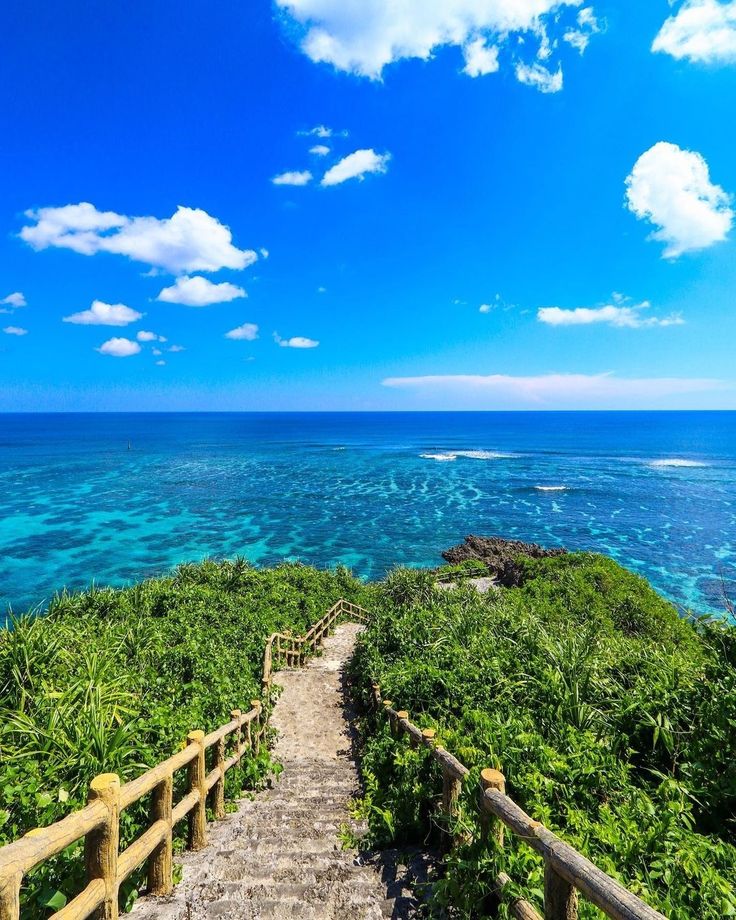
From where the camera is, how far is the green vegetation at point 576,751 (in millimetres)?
3312

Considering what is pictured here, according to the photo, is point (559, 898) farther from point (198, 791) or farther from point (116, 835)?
point (198, 791)

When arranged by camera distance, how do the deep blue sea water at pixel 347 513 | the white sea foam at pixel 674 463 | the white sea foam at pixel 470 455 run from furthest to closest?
the white sea foam at pixel 470 455 → the white sea foam at pixel 674 463 → the deep blue sea water at pixel 347 513

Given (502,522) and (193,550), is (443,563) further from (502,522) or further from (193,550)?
(193,550)

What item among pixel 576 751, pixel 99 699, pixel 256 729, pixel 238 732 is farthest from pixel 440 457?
pixel 99 699

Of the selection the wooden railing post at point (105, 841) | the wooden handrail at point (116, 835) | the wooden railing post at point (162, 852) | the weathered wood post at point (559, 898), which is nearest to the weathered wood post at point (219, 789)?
the wooden handrail at point (116, 835)

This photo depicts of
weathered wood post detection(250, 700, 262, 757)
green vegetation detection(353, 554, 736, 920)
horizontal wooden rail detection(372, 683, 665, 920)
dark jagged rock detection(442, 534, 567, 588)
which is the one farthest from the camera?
dark jagged rock detection(442, 534, 567, 588)

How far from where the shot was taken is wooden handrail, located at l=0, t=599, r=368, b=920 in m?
2.47

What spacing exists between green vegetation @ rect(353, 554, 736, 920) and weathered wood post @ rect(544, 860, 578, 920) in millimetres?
267

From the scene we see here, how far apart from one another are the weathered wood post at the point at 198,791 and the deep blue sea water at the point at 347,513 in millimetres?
25432

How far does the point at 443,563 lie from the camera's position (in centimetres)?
3384

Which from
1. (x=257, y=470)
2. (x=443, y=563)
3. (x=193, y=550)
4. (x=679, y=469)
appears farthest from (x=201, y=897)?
(x=679, y=469)

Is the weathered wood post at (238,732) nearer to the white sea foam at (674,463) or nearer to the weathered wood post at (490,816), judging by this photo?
the weathered wood post at (490,816)

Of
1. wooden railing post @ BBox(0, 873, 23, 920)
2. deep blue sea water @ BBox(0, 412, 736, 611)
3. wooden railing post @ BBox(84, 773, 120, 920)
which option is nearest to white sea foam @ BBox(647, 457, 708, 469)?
deep blue sea water @ BBox(0, 412, 736, 611)

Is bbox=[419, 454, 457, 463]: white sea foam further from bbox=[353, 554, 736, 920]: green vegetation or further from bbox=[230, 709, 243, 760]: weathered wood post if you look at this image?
bbox=[230, 709, 243, 760]: weathered wood post
